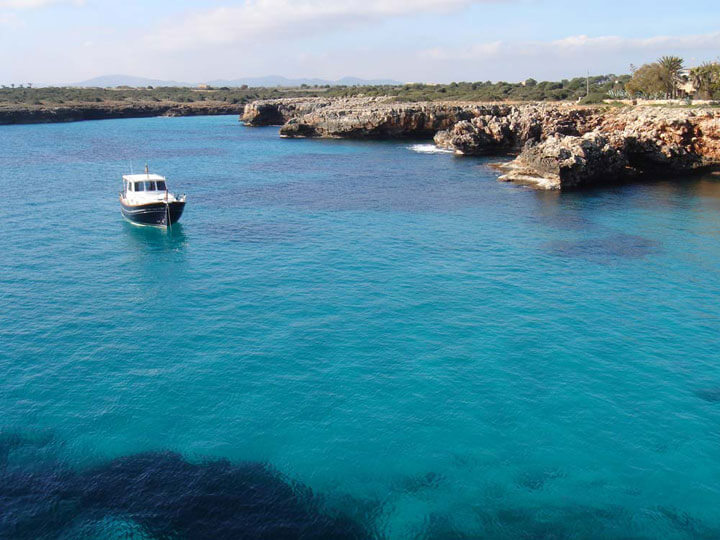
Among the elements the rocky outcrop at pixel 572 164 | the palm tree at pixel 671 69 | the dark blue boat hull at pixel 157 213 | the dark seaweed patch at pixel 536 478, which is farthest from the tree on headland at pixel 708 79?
the dark seaweed patch at pixel 536 478

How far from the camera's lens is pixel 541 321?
34969 millimetres

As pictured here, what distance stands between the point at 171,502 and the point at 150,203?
38405mm

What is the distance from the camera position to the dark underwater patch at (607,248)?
46.4m

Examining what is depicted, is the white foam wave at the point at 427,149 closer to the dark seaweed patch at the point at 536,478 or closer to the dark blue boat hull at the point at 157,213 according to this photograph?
the dark blue boat hull at the point at 157,213

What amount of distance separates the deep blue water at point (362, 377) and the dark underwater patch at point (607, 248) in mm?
288

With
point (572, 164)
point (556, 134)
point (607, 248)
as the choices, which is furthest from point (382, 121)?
point (607, 248)

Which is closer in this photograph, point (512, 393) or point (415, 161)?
point (512, 393)

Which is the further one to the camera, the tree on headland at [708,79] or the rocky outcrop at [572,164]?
the tree on headland at [708,79]

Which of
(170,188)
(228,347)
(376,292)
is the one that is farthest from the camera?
(170,188)

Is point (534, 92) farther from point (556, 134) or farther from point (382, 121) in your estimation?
point (556, 134)

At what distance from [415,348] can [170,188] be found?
178 feet

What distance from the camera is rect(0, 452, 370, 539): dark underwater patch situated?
65.6 ft

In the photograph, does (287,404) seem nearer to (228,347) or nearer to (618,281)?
(228,347)

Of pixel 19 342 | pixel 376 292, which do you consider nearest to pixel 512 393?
pixel 376 292
